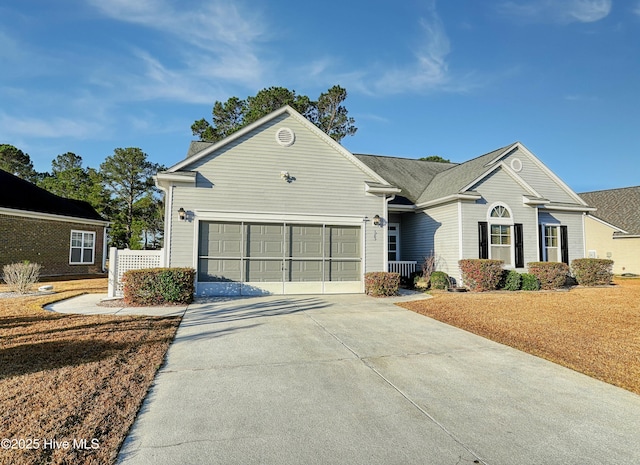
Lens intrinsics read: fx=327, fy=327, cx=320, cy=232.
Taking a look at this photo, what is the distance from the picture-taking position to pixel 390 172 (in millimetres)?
17406

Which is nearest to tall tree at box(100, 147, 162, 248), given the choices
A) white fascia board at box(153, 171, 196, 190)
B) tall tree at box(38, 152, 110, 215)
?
tall tree at box(38, 152, 110, 215)

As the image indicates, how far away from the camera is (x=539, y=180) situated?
16328 mm

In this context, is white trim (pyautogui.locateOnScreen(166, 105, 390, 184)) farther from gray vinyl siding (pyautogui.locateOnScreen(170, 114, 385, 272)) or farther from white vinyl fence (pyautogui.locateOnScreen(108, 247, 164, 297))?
white vinyl fence (pyautogui.locateOnScreen(108, 247, 164, 297))

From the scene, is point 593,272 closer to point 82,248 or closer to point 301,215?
point 301,215

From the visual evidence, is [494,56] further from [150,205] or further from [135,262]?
[150,205]

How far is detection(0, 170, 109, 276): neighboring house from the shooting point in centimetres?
1495

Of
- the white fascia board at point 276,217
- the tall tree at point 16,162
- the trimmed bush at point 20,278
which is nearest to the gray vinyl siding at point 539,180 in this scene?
the white fascia board at point 276,217

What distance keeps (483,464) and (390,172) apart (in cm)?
1600

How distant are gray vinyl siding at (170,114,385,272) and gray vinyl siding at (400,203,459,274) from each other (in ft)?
11.3

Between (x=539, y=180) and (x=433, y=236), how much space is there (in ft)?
22.3

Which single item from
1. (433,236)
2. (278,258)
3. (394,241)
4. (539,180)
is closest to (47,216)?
(278,258)

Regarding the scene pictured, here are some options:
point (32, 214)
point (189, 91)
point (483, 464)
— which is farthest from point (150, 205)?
point (483, 464)

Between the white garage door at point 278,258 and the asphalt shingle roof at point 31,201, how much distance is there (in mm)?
11204

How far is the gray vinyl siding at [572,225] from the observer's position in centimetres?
1594
